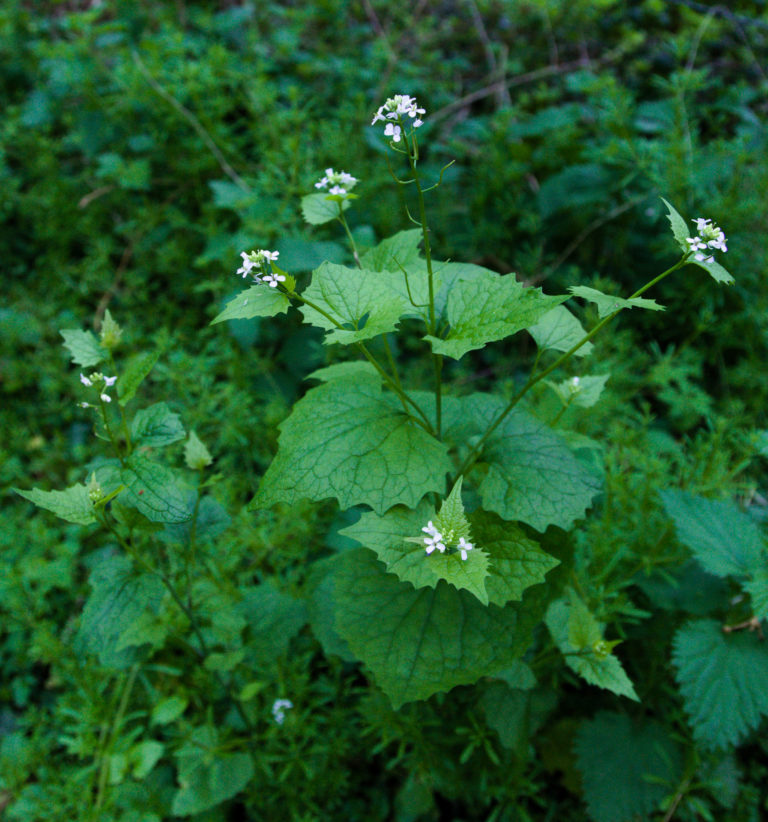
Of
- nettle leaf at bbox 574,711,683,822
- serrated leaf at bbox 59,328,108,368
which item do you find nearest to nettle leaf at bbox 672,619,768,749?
nettle leaf at bbox 574,711,683,822

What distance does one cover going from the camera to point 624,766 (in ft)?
6.32

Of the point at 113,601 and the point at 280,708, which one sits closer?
the point at 113,601

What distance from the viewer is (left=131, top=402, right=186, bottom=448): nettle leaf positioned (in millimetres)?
1485

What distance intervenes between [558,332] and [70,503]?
1.26 m

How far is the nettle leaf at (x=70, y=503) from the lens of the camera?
1.40m

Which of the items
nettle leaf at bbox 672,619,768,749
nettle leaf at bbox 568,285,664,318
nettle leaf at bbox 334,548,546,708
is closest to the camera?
nettle leaf at bbox 568,285,664,318

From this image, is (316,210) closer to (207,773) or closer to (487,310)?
(487,310)

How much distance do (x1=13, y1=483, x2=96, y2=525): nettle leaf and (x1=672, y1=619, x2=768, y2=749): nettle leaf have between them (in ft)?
5.21

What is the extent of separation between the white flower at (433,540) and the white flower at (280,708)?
3.35 feet

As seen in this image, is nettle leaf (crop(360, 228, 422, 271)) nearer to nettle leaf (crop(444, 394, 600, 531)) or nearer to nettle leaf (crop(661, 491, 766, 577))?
nettle leaf (crop(444, 394, 600, 531))

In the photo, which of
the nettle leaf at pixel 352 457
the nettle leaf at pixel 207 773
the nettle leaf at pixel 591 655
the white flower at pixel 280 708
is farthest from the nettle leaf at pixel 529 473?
the nettle leaf at pixel 207 773

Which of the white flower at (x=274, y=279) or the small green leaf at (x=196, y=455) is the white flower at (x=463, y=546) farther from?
the small green leaf at (x=196, y=455)

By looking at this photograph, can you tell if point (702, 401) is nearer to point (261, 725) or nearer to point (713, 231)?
point (713, 231)

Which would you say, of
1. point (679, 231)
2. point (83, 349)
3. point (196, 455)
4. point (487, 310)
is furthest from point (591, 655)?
point (83, 349)
